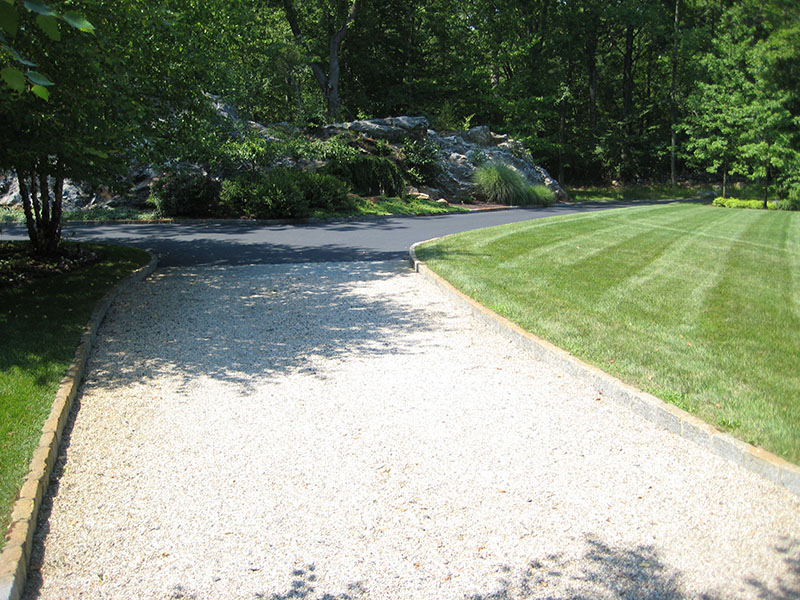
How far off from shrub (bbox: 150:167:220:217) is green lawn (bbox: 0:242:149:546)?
28.2 feet

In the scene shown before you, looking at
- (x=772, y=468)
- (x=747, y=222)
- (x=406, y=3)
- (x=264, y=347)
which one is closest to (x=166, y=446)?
(x=264, y=347)

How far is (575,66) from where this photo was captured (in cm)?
4762

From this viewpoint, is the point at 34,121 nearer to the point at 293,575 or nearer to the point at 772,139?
the point at 293,575

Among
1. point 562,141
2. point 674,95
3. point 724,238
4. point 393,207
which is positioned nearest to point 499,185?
point 393,207

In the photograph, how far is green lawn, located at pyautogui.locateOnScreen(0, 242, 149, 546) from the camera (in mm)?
3933

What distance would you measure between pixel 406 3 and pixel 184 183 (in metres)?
21.8

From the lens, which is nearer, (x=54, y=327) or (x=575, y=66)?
(x=54, y=327)

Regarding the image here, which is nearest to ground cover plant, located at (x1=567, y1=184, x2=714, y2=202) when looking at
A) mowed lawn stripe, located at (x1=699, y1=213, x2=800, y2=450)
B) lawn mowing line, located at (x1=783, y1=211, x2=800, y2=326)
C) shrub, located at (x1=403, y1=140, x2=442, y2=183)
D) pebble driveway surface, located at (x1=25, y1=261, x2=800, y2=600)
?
shrub, located at (x1=403, y1=140, x2=442, y2=183)

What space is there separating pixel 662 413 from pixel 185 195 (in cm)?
1725

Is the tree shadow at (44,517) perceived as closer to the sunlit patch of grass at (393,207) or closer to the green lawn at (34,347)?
the green lawn at (34,347)

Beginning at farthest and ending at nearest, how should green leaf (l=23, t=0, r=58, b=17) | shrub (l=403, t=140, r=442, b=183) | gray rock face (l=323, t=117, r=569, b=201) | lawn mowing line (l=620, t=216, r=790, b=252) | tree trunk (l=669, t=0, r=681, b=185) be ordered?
tree trunk (l=669, t=0, r=681, b=185)
gray rock face (l=323, t=117, r=569, b=201)
shrub (l=403, t=140, r=442, b=183)
lawn mowing line (l=620, t=216, r=790, b=252)
green leaf (l=23, t=0, r=58, b=17)

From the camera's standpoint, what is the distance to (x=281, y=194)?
18.6 metres

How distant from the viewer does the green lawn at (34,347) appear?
12.9ft

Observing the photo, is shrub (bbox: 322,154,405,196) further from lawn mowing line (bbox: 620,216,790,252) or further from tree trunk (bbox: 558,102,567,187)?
tree trunk (bbox: 558,102,567,187)
